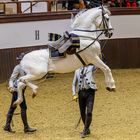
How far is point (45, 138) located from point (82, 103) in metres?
0.80

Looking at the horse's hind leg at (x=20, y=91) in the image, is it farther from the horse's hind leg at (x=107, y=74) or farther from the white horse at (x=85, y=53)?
the horse's hind leg at (x=107, y=74)

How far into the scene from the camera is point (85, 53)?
813cm

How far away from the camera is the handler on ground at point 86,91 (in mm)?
8844

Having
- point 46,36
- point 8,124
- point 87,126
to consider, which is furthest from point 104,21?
point 46,36

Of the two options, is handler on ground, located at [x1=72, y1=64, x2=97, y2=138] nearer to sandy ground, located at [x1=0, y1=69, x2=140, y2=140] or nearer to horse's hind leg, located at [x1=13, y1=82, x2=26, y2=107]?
sandy ground, located at [x1=0, y1=69, x2=140, y2=140]

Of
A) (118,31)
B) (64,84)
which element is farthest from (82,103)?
(118,31)

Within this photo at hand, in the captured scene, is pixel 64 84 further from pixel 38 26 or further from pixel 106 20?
pixel 106 20

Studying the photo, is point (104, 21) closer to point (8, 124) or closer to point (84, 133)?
point (84, 133)

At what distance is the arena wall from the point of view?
46.4ft

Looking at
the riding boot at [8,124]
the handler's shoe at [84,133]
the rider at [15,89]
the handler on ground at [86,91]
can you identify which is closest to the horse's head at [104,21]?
the handler on ground at [86,91]

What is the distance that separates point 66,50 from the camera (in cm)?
816

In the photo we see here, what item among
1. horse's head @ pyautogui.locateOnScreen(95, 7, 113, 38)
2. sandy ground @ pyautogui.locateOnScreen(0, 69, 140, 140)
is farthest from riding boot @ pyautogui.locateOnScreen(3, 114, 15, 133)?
horse's head @ pyautogui.locateOnScreen(95, 7, 113, 38)

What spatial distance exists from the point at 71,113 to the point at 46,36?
4.31 m

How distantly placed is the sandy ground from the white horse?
120 centimetres
